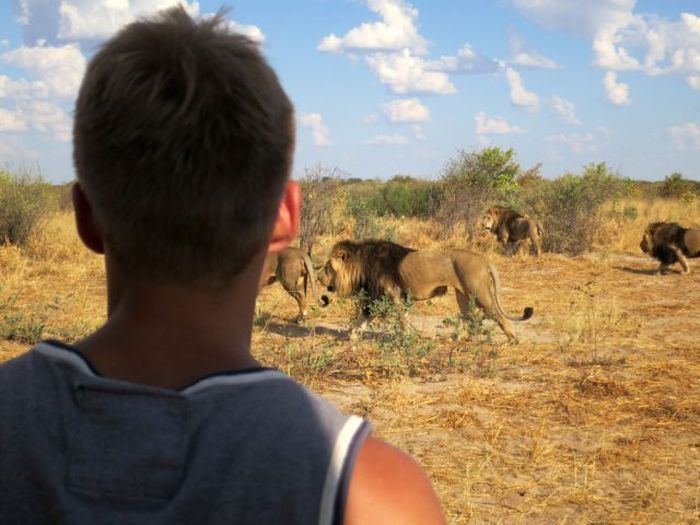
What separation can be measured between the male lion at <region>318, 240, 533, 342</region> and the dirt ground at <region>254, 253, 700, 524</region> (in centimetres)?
66

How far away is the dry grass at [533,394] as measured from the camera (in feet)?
17.7

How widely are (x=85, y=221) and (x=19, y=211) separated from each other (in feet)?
63.8

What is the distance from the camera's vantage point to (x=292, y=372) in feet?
26.5

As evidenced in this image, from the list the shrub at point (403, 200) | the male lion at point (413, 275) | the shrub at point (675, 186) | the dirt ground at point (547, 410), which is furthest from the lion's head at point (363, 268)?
the shrub at point (675, 186)

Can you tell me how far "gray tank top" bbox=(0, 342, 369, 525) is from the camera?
1000 mm

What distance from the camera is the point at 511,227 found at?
20.9 metres

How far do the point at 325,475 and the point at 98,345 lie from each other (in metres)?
0.38

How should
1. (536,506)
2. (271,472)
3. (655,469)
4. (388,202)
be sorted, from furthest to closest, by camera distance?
(388,202)
(655,469)
(536,506)
(271,472)

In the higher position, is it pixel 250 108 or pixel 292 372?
pixel 250 108

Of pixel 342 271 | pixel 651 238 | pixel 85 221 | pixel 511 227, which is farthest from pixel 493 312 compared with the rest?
pixel 511 227

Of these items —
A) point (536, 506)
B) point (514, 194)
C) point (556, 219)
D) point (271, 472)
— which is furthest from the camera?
point (514, 194)

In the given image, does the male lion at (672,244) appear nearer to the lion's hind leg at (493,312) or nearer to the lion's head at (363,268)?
the lion's hind leg at (493,312)

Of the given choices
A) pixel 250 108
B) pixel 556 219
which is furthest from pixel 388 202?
pixel 250 108

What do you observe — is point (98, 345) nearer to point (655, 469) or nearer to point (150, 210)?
point (150, 210)
